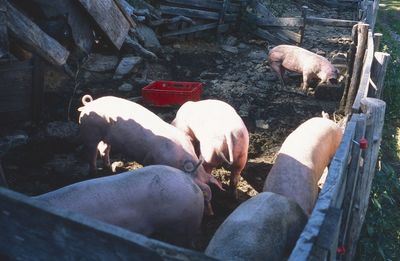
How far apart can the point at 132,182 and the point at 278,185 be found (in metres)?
1.25

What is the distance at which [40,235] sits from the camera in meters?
1.63

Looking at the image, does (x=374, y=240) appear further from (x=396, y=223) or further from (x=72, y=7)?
(x=72, y=7)

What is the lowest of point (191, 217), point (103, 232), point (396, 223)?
point (396, 223)

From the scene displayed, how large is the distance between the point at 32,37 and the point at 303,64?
5084mm

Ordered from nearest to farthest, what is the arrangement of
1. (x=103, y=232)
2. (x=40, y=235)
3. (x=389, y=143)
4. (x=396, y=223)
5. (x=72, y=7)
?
(x=103, y=232), (x=40, y=235), (x=396, y=223), (x=72, y=7), (x=389, y=143)

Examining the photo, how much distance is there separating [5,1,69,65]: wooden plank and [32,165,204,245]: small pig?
164 cm

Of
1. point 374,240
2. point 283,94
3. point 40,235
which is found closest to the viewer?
point 40,235

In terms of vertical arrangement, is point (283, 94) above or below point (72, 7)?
below

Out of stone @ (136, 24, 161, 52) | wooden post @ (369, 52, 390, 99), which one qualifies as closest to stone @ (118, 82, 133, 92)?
stone @ (136, 24, 161, 52)

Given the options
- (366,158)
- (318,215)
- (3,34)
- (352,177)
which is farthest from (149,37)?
(318,215)

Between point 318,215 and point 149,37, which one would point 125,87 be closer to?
point 149,37

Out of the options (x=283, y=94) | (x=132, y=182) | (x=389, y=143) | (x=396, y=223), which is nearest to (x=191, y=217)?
(x=132, y=182)

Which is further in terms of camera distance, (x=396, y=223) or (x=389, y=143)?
(x=389, y=143)

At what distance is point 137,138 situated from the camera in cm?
462
